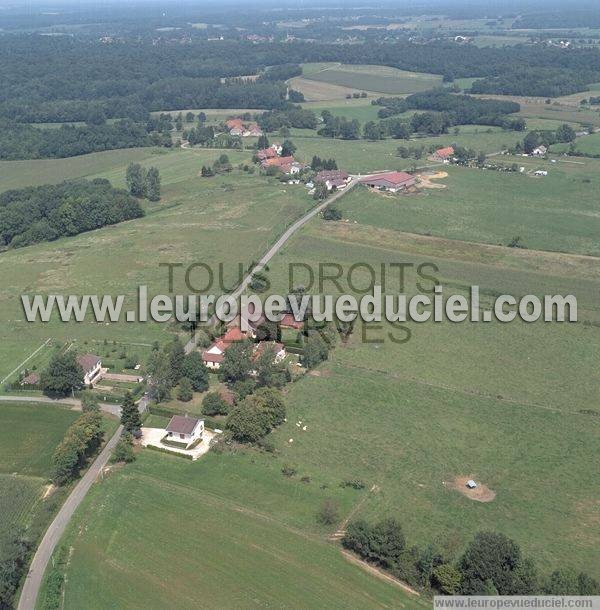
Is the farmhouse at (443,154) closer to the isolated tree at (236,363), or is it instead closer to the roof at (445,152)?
the roof at (445,152)

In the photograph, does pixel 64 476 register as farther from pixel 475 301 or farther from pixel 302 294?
pixel 475 301

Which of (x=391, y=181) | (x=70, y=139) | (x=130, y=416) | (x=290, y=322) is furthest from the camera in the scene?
(x=70, y=139)

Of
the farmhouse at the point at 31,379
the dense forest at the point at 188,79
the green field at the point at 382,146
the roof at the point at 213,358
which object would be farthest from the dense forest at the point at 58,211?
the dense forest at the point at 188,79

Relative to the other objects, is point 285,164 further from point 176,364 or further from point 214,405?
point 214,405

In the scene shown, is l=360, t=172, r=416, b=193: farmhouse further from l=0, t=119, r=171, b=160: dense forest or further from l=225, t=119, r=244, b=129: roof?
l=0, t=119, r=171, b=160: dense forest

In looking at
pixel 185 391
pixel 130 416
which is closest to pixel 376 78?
pixel 185 391

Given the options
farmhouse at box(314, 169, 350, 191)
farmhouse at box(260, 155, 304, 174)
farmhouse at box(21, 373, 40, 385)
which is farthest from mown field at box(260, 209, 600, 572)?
farmhouse at box(260, 155, 304, 174)

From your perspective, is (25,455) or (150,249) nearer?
(25,455)
